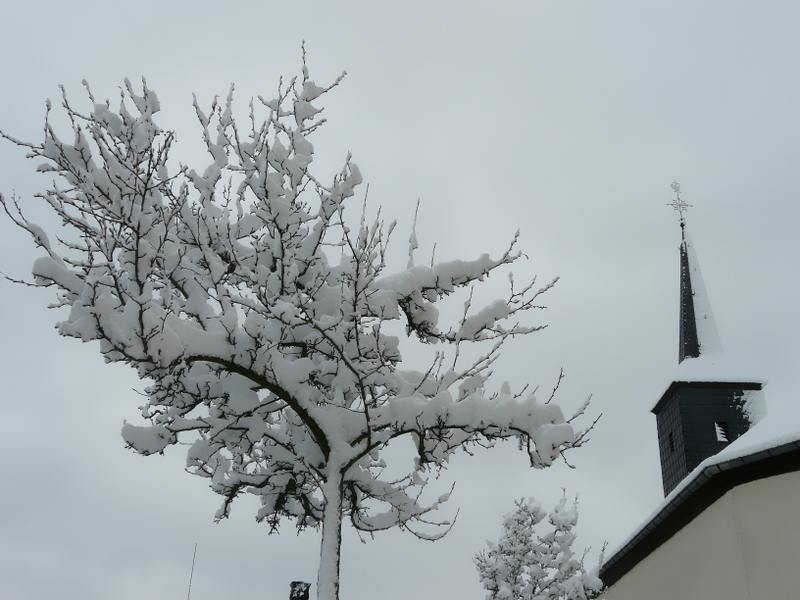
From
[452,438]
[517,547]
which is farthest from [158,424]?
[517,547]

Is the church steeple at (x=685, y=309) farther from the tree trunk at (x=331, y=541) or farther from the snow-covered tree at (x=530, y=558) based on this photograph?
the tree trunk at (x=331, y=541)

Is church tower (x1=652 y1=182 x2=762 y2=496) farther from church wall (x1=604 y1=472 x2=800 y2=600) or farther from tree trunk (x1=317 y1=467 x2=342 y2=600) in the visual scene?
tree trunk (x1=317 y1=467 x2=342 y2=600)

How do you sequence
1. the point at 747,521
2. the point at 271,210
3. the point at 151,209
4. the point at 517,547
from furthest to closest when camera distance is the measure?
the point at 517,547 → the point at 747,521 → the point at 271,210 → the point at 151,209

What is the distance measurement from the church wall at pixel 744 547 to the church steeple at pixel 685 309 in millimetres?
11301

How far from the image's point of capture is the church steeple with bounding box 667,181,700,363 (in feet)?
76.9

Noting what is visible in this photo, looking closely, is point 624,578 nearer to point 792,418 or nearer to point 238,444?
point 792,418

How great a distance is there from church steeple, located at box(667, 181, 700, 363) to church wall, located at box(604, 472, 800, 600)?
1130 centimetres

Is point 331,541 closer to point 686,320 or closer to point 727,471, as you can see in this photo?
point 727,471

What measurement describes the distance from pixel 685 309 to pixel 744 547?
614 inches

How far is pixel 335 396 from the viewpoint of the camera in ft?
22.7

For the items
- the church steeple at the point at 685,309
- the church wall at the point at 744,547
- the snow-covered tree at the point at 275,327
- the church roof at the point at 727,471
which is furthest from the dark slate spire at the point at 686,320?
the snow-covered tree at the point at 275,327

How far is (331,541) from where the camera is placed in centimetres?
624

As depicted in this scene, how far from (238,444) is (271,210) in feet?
7.57

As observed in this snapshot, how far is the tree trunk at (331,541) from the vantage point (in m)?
6.11
